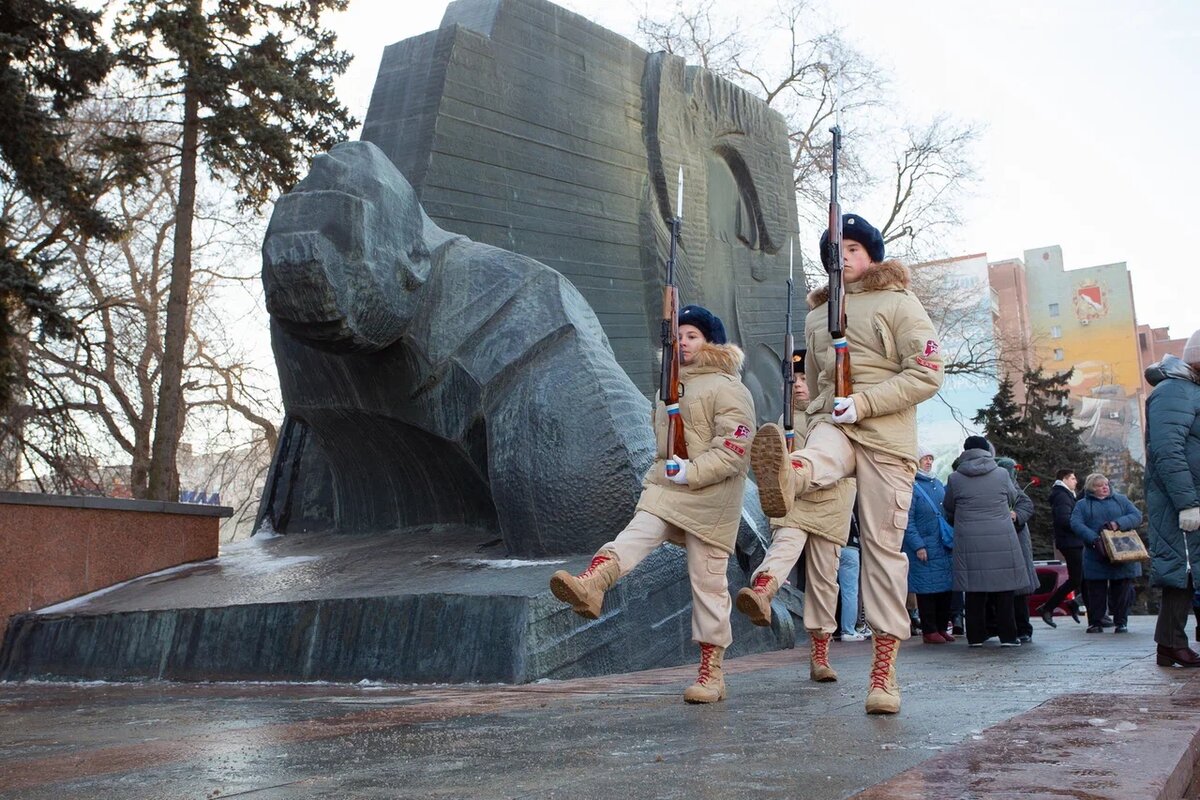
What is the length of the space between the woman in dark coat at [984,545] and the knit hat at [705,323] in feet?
12.2

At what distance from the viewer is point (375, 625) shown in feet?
20.5

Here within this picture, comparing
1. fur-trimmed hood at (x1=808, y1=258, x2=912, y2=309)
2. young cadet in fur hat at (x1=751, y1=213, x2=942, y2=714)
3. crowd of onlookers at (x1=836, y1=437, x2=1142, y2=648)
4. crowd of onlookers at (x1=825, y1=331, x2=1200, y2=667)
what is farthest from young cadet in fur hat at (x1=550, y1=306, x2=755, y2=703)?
crowd of onlookers at (x1=836, y1=437, x2=1142, y2=648)

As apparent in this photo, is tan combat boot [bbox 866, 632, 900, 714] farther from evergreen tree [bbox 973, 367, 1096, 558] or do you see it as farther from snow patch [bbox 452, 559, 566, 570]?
evergreen tree [bbox 973, 367, 1096, 558]

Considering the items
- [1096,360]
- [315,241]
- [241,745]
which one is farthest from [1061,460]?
[1096,360]

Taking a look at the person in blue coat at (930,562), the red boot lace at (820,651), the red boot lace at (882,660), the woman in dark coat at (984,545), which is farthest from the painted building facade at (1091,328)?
the red boot lace at (882,660)

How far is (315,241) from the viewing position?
7.16 m

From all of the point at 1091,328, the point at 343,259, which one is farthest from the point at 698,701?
the point at 1091,328

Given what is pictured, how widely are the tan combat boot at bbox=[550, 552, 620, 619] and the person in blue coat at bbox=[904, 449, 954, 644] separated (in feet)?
15.4

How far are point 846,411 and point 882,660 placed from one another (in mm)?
853

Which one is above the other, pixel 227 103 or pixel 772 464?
pixel 227 103

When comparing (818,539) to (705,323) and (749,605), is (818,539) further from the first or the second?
(705,323)

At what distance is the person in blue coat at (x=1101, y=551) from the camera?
9094mm

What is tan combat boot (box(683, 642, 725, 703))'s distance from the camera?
14.6ft

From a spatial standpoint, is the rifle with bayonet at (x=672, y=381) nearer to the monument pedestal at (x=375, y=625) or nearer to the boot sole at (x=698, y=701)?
the boot sole at (x=698, y=701)
